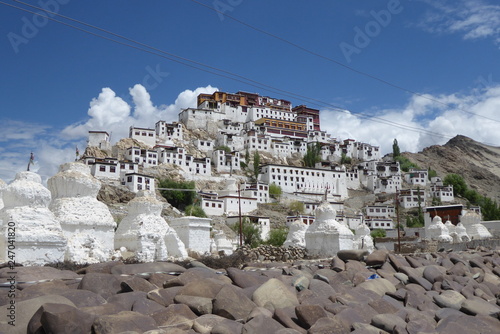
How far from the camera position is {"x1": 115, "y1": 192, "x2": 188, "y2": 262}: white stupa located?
805 inches

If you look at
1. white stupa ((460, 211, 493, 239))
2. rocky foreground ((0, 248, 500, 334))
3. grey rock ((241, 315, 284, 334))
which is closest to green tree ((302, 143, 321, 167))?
white stupa ((460, 211, 493, 239))

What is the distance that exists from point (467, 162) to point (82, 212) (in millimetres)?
136064

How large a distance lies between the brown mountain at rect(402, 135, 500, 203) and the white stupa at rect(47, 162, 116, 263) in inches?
4518

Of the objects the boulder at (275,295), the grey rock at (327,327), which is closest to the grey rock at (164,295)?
the boulder at (275,295)

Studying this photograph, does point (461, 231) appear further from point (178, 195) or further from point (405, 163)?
point (405, 163)

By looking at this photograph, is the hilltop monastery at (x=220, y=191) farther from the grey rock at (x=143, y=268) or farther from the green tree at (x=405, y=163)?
the green tree at (x=405, y=163)

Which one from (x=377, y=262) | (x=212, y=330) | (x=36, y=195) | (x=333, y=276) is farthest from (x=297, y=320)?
(x=36, y=195)

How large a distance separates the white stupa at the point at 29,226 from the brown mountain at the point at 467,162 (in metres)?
119

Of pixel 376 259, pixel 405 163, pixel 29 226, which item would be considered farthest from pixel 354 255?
pixel 405 163

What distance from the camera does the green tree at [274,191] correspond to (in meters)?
84.9

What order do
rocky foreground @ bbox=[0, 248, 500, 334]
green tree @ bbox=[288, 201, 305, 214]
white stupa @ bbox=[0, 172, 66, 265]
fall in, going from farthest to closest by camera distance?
1. green tree @ bbox=[288, 201, 305, 214]
2. white stupa @ bbox=[0, 172, 66, 265]
3. rocky foreground @ bbox=[0, 248, 500, 334]

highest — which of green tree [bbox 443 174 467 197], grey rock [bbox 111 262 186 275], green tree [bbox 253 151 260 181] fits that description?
green tree [bbox 253 151 260 181]

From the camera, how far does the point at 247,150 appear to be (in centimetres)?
9881

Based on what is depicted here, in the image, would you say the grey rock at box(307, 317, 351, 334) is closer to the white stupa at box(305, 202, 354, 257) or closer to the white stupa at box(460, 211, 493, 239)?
the white stupa at box(305, 202, 354, 257)
